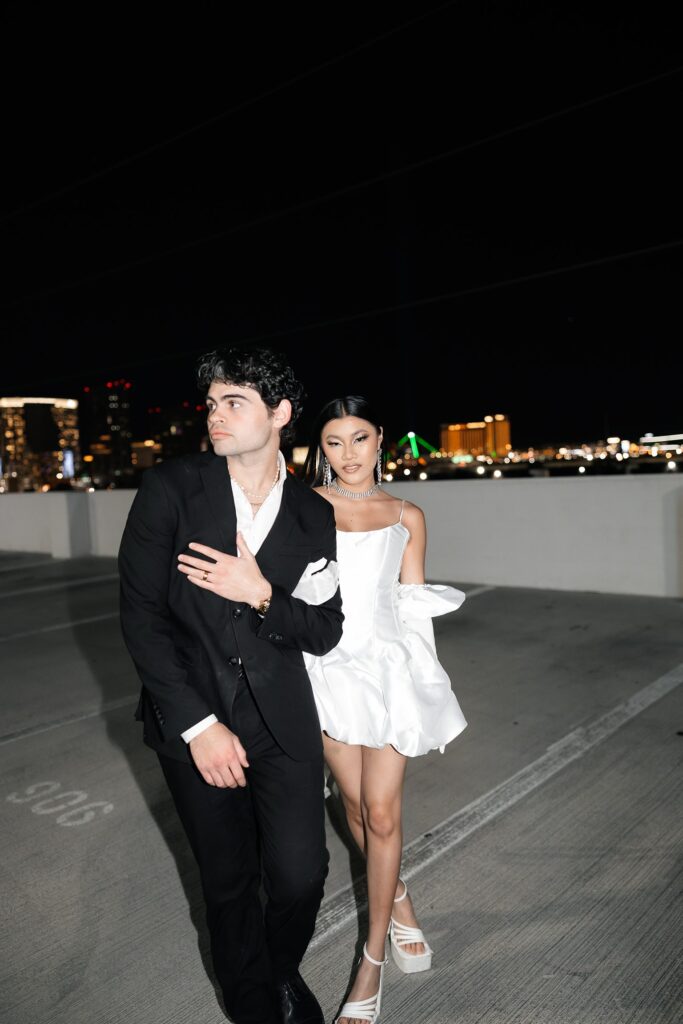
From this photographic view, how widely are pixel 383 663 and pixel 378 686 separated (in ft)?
0.22

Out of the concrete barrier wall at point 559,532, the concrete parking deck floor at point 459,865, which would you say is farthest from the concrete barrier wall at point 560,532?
the concrete parking deck floor at point 459,865

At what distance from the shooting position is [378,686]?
2.22 meters

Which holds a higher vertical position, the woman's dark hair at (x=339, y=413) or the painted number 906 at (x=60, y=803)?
the woman's dark hair at (x=339, y=413)

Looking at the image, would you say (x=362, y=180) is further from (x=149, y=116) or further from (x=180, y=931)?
(x=180, y=931)

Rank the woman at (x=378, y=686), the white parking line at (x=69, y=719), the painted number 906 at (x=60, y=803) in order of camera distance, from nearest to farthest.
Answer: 1. the woman at (x=378, y=686)
2. the painted number 906 at (x=60, y=803)
3. the white parking line at (x=69, y=719)

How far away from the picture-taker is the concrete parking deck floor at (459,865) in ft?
7.12

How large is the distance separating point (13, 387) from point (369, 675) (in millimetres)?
19385

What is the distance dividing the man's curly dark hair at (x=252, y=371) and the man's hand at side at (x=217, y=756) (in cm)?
79

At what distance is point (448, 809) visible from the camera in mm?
3318

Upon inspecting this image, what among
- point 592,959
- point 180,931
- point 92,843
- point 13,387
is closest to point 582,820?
point 592,959

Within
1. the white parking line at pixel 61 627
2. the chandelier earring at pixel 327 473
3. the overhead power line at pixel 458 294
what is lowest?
the white parking line at pixel 61 627

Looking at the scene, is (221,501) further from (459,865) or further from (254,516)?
(459,865)

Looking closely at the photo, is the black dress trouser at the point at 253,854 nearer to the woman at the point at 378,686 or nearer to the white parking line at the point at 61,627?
the woman at the point at 378,686

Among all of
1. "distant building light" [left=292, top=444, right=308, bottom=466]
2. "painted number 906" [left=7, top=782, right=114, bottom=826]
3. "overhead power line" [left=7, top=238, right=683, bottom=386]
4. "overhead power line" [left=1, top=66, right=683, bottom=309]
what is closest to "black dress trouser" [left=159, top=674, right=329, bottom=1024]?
"distant building light" [left=292, top=444, right=308, bottom=466]
